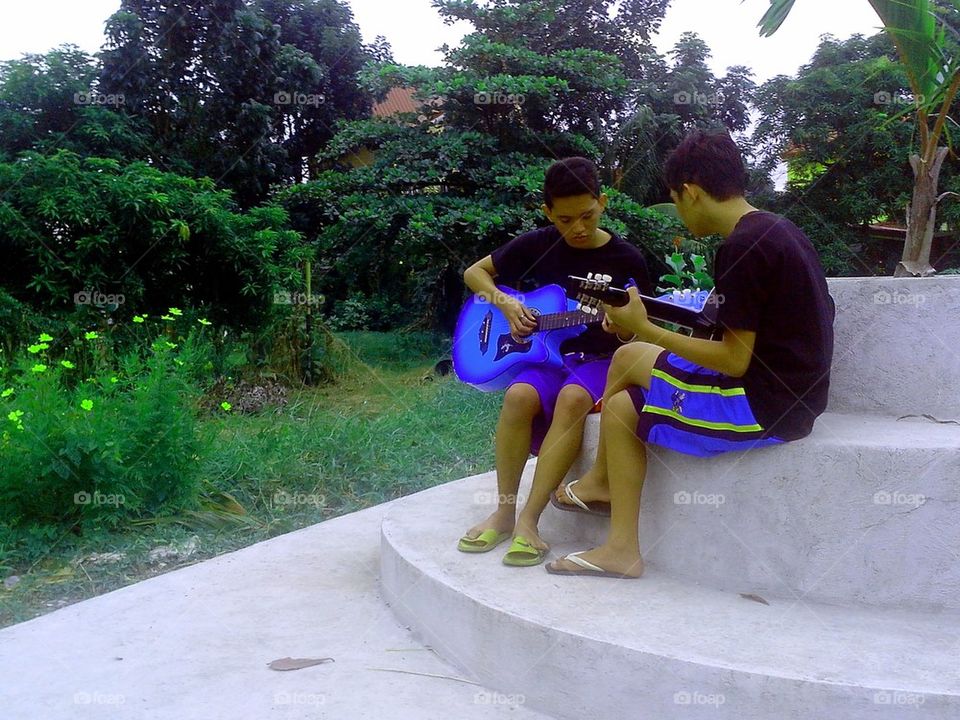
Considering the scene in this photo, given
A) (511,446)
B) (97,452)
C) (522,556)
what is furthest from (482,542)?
(97,452)

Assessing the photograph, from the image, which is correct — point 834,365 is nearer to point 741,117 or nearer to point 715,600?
point 715,600

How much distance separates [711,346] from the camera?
2.34 m

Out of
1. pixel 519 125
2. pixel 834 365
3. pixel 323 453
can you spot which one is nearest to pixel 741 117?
pixel 519 125

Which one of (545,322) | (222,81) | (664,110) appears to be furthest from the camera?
(222,81)

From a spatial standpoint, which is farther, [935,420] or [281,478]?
[281,478]

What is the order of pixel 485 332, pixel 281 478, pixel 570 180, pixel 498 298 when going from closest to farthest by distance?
pixel 570 180, pixel 498 298, pixel 485 332, pixel 281 478

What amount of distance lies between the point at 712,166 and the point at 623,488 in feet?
3.17

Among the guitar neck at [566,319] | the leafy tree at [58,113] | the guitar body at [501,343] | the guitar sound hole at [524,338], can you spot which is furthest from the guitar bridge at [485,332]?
the leafy tree at [58,113]

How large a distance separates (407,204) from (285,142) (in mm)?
6403

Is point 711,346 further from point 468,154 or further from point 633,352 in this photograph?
point 468,154

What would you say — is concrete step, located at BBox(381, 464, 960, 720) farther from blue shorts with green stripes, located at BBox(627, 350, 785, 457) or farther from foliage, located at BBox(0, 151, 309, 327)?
foliage, located at BBox(0, 151, 309, 327)

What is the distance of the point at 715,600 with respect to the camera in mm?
2408

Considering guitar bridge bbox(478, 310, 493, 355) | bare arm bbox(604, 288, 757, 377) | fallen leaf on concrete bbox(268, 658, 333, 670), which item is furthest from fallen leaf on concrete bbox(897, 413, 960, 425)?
fallen leaf on concrete bbox(268, 658, 333, 670)

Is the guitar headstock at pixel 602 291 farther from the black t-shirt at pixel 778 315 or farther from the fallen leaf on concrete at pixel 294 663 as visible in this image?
the fallen leaf on concrete at pixel 294 663
